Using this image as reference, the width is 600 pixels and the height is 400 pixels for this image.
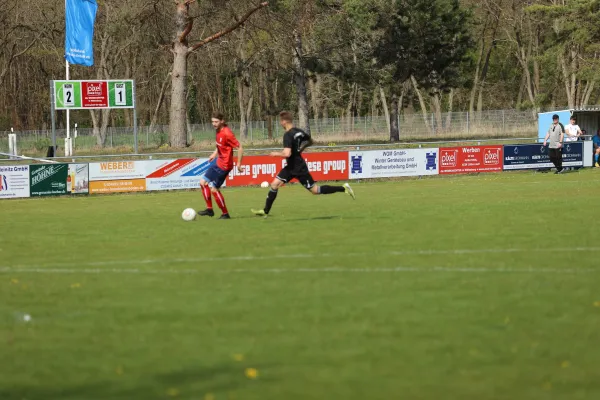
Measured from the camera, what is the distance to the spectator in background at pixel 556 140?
32.3m

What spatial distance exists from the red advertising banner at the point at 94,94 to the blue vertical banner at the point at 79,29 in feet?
11.3

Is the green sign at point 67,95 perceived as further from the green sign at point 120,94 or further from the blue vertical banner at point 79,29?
the blue vertical banner at point 79,29

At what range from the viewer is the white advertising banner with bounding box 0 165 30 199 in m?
29.1

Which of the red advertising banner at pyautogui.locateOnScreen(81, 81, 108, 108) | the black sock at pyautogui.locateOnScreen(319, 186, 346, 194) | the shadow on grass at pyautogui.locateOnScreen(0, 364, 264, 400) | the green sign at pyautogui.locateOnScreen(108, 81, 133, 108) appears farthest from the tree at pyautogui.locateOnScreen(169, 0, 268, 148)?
the shadow on grass at pyautogui.locateOnScreen(0, 364, 264, 400)

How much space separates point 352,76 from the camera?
58.4 m

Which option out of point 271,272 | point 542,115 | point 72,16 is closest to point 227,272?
point 271,272

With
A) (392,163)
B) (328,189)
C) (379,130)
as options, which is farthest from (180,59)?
(379,130)

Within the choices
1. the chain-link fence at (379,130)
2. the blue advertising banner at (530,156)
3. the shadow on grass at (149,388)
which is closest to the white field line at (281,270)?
the shadow on grass at (149,388)

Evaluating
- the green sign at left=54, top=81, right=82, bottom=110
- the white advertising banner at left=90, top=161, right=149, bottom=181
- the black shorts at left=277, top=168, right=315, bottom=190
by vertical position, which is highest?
the green sign at left=54, top=81, right=82, bottom=110

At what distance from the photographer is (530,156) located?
3644cm

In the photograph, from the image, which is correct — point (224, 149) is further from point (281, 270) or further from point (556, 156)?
point (556, 156)

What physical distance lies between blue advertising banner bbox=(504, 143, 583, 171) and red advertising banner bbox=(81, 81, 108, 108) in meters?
15.6

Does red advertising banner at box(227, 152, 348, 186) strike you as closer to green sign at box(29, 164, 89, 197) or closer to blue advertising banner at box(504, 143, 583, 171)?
green sign at box(29, 164, 89, 197)

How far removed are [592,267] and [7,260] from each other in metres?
7.28
